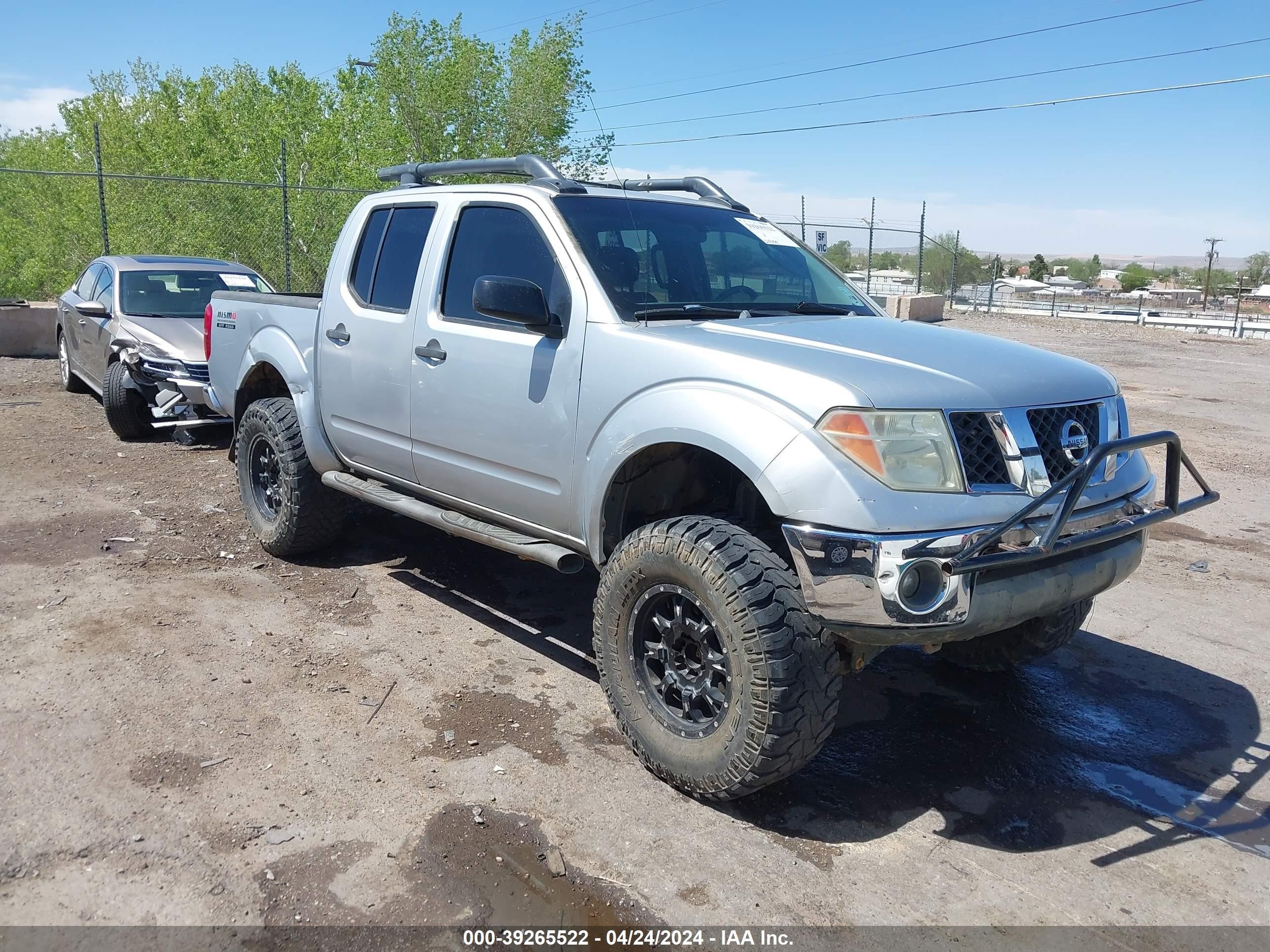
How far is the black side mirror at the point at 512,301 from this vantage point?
12.6 feet

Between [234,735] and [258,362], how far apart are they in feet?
9.02

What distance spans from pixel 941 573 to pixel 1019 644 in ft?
5.41

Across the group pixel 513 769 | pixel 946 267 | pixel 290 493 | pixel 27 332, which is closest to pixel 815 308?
pixel 513 769

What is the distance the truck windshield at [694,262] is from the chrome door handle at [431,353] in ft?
2.76

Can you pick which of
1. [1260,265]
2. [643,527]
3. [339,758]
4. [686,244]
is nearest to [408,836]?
[339,758]

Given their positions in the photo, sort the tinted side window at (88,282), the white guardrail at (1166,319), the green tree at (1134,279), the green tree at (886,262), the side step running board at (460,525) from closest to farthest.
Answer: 1. the side step running board at (460,525)
2. the tinted side window at (88,282)
3. the white guardrail at (1166,319)
4. the green tree at (886,262)
5. the green tree at (1134,279)

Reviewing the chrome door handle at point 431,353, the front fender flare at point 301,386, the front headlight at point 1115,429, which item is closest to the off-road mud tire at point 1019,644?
the front headlight at point 1115,429

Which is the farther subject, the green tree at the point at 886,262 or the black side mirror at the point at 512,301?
the green tree at the point at 886,262

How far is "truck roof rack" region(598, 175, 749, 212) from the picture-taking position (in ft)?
16.8

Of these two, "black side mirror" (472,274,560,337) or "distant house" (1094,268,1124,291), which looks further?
"distant house" (1094,268,1124,291)

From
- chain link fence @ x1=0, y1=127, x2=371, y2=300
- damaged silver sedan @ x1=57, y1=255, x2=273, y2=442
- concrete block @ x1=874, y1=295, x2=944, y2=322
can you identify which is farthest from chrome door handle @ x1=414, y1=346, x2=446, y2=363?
concrete block @ x1=874, y1=295, x2=944, y2=322

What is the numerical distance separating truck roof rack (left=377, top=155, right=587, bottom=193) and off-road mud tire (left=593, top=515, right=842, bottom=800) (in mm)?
1700

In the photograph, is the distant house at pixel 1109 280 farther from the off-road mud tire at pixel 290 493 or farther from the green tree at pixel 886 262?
the off-road mud tire at pixel 290 493

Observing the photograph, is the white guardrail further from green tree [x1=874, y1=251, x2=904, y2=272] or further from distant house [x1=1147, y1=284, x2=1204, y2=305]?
distant house [x1=1147, y1=284, x2=1204, y2=305]
